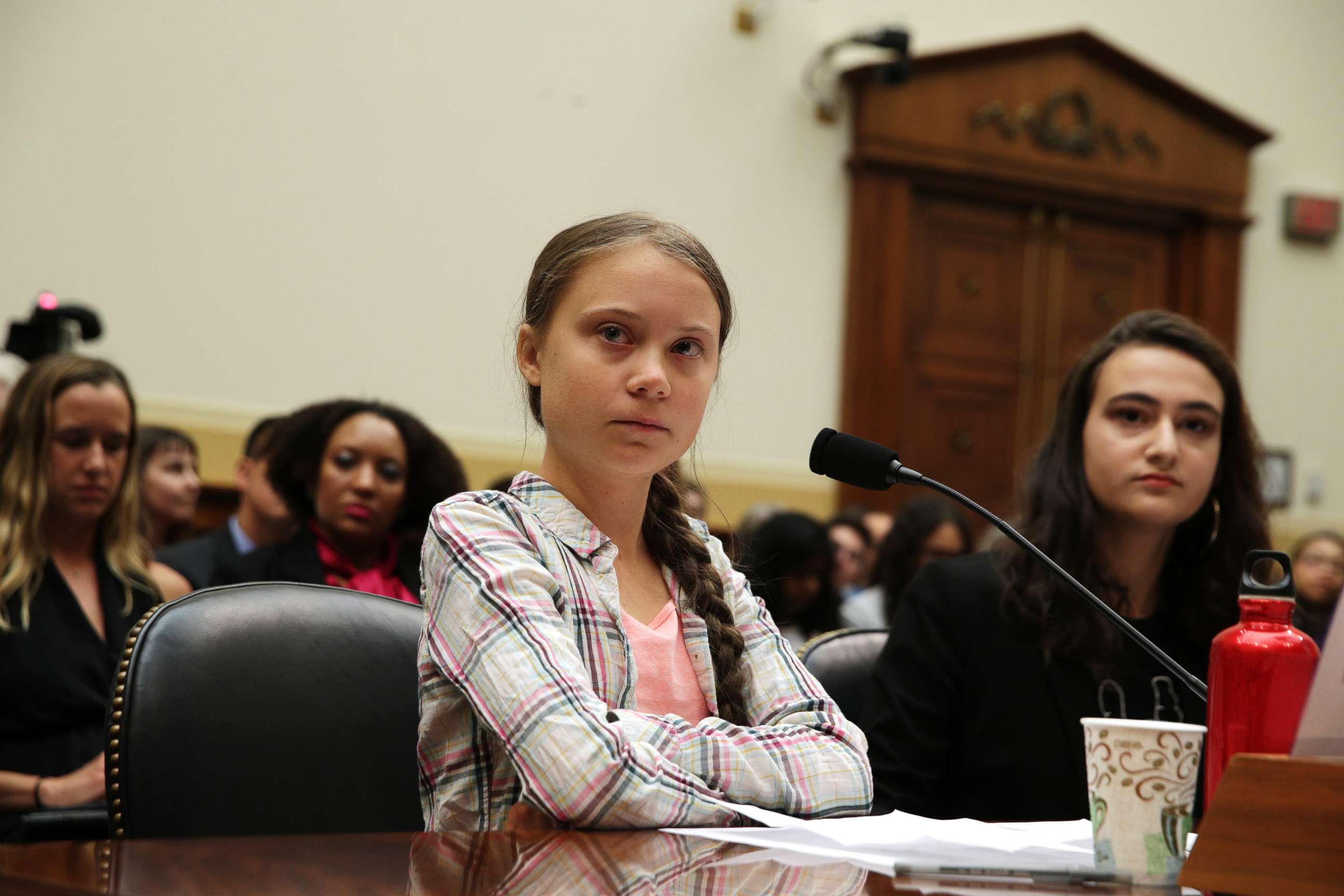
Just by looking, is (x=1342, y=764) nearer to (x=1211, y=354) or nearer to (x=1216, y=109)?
(x=1211, y=354)

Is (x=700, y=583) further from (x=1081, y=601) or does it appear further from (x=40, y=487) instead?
(x=40, y=487)

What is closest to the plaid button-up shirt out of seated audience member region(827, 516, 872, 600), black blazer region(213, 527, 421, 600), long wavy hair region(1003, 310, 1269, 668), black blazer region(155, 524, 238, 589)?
long wavy hair region(1003, 310, 1269, 668)

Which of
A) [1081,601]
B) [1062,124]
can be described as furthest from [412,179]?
[1081,601]

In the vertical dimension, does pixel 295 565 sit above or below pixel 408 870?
below

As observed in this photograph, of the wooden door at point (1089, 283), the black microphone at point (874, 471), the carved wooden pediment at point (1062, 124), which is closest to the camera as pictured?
the black microphone at point (874, 471)

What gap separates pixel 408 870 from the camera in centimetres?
80

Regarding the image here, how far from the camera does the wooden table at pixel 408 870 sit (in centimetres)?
73

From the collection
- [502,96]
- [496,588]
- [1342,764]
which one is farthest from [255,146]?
[1342,764]

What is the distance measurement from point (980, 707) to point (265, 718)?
0.87 m

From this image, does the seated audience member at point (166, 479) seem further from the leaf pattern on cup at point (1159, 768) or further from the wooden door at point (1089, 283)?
the wooden door at point (1089, 283)

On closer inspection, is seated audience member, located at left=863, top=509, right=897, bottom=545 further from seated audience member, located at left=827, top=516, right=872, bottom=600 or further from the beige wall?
the beige wall

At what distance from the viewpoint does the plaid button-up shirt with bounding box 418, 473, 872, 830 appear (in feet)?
3.49

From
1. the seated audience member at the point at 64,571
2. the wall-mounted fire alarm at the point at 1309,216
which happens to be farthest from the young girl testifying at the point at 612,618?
the wall-mounted fire alarm at the point at 1309,216

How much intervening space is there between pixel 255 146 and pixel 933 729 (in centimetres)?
409
